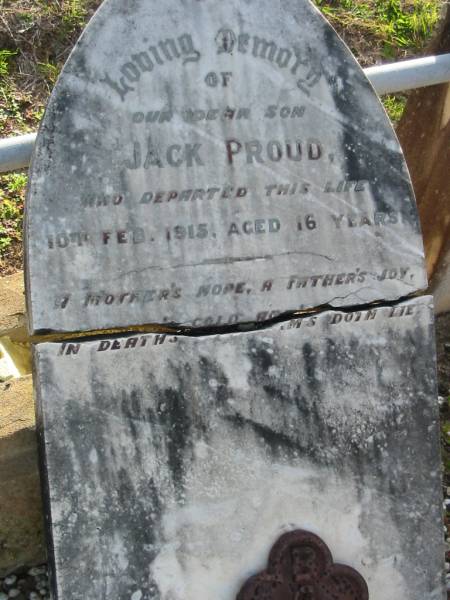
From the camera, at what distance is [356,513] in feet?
8.38

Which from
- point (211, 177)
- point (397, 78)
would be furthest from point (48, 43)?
point (211, 177)

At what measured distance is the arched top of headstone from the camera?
7.62 feet

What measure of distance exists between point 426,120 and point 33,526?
6.95 ft

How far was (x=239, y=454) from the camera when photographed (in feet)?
8.17

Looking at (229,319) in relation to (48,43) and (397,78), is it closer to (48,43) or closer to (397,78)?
(397,78)

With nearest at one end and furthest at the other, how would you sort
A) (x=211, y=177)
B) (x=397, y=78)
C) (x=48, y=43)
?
(x=211, y=177) < (x=397, y=78) < (x=48, y=43)

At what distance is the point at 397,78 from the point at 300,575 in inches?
63.2

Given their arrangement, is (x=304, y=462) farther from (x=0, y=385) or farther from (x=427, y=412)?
(x=0, y=385)

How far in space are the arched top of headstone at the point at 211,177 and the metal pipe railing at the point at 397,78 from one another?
0.34m

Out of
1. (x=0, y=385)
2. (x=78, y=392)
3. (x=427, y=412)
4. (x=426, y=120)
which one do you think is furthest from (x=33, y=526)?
(x=426, y=120)

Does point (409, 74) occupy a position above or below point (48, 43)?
below

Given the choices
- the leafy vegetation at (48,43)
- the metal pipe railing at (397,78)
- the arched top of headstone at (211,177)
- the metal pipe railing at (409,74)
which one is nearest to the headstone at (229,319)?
the arched top of headstone at (211,177)

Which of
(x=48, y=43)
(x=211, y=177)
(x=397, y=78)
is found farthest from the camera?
(x=48, y=43)

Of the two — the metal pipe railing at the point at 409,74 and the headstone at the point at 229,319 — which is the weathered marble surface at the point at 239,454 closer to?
the headstone at the point at 229,319
